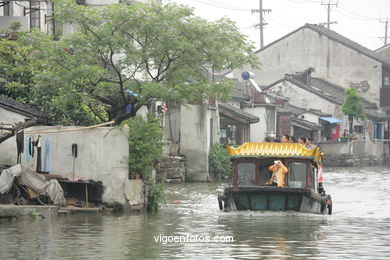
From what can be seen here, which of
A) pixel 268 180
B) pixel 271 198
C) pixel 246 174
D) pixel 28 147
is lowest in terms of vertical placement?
pixel 271 198

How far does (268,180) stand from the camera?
27906mm

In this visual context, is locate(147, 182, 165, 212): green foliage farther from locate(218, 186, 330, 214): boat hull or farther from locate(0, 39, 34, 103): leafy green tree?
locate(0, 39, 34, 103): leafy green tree

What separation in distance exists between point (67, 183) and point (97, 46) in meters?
6.58

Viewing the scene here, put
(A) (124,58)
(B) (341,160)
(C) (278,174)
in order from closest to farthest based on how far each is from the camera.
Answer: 1. (C) (278,174)
2. (A) (124,58)
3. (B) (341,160)

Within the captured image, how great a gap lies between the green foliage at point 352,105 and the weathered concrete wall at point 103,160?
50.0 m

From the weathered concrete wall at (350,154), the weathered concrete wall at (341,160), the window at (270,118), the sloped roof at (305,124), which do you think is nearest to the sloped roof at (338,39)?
the weathered concrete wall at (350,154)

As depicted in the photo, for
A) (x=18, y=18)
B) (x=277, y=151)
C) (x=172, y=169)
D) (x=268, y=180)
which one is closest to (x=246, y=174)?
(x=268, y=180)

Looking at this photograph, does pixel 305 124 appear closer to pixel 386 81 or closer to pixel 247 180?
pixel 386 81

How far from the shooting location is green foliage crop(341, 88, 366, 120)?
7425cm

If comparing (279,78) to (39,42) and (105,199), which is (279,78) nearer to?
(39,42)

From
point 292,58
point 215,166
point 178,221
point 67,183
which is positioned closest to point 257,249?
point 178,221

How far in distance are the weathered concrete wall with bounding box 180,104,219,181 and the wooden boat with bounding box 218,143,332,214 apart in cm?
1837

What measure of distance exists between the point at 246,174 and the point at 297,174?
1.50 m

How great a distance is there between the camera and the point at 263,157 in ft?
90.5
